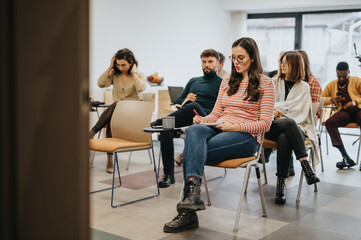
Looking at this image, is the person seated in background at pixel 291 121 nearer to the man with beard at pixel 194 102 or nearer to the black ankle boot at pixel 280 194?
the black ankle boot at pixel 280 194

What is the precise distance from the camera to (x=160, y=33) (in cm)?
784

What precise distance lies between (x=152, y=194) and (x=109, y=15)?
12.6 feet

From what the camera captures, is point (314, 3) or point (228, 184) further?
point (314, 3)

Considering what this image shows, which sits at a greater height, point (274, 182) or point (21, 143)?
point (21, 143)

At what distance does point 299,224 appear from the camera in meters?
2.87

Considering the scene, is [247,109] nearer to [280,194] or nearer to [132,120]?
[280,194]

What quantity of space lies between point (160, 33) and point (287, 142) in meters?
4.94

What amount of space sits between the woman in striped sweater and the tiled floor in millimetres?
232

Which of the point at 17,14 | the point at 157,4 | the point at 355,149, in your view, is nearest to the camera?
the point at 17,14

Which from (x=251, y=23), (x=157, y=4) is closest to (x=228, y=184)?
(x=157, y=4)

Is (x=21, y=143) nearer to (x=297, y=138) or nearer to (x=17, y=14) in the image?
(x=17, y=14)

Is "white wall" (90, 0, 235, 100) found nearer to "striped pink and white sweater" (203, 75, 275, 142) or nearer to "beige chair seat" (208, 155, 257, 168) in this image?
"striped pink and white sweater" (203, 75, 275, 142)

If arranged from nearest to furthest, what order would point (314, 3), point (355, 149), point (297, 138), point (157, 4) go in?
point (297, 138)
point (355, 149)
point (157, 4)
point (314, 3)

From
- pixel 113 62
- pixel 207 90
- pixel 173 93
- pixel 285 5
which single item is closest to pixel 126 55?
pixel 113 62
